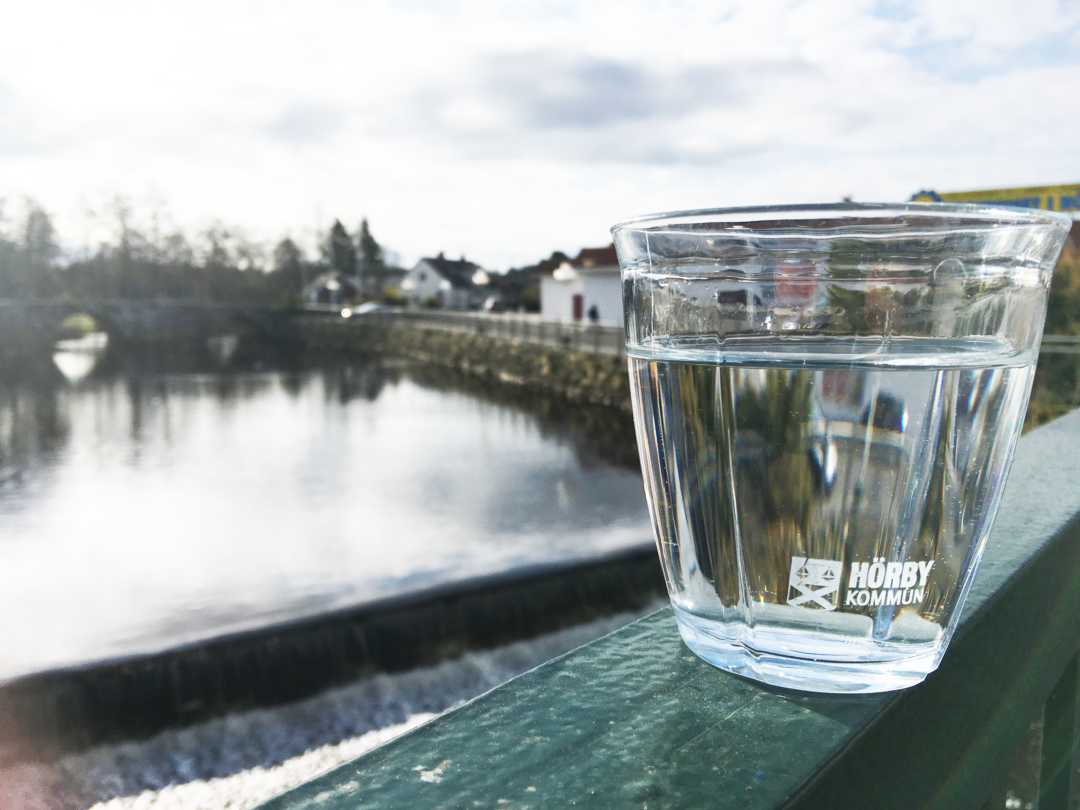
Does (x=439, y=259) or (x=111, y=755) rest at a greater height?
(x=439, y=259)

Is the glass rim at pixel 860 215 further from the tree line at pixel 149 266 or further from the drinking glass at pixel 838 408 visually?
the tree line at pixel 149 266

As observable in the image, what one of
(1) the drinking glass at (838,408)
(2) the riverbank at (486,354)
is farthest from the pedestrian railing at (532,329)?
(1) the drinking glass at (838,408)

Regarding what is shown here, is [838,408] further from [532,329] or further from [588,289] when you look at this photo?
[588,289]

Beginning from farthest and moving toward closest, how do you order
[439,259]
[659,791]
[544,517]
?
[439,259], [544,517], [659,791]

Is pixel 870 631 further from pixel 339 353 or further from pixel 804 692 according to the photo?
pixel 339 353

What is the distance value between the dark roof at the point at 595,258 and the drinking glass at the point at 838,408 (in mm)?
29056

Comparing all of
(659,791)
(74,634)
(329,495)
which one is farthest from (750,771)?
(329,495)

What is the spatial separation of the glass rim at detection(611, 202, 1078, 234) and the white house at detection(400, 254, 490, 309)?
191 ft

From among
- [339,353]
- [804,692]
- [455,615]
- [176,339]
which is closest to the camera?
[804,692]

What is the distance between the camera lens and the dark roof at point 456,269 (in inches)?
2494

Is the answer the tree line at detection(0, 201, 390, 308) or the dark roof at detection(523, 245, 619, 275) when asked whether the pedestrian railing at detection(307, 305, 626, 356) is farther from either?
the tree line at detection(0, 201, 390, 308)

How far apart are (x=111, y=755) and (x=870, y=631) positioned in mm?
9331

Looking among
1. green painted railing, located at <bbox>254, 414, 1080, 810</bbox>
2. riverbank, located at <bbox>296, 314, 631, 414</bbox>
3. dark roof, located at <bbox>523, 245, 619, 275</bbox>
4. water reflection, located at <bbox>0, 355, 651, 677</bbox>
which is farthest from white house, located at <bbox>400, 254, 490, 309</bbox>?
green painted railing, located at <bbox>254, 414, 1080, 810</bbox>

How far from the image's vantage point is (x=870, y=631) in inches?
17.1
